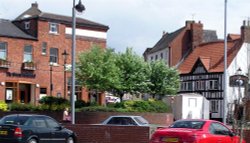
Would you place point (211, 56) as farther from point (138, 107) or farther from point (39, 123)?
point (39, 123)

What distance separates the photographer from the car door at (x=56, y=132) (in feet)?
84.4

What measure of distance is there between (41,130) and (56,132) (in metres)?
1.02

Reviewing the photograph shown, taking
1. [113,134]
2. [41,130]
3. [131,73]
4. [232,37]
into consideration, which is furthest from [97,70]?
[232,37]

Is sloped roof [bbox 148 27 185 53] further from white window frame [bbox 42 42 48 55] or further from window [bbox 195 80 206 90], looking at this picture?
white window frame [bbox 42 42 48 55]

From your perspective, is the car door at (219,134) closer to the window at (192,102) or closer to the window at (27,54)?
the window at (192,102)

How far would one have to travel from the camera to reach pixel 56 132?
2588 cm

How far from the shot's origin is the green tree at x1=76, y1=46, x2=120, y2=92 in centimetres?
5609

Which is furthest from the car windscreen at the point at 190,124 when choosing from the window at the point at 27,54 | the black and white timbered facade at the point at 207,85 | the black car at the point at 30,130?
the black and white timbered facade at the point at 207,85

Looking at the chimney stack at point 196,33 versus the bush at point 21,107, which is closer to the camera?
the bush at point 21,107

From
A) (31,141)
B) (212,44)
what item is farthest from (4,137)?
(212,44)

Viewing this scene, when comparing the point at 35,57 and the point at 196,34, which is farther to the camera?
the point at 196,34

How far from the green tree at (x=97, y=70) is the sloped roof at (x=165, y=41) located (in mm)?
28612

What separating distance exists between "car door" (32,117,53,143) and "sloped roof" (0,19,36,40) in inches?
1513

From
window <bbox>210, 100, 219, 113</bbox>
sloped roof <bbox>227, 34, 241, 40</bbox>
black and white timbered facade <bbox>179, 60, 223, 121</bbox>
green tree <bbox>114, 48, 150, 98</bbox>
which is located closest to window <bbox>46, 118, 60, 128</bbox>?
green tree <bbox>114, 48, 150, 98</bbox>
